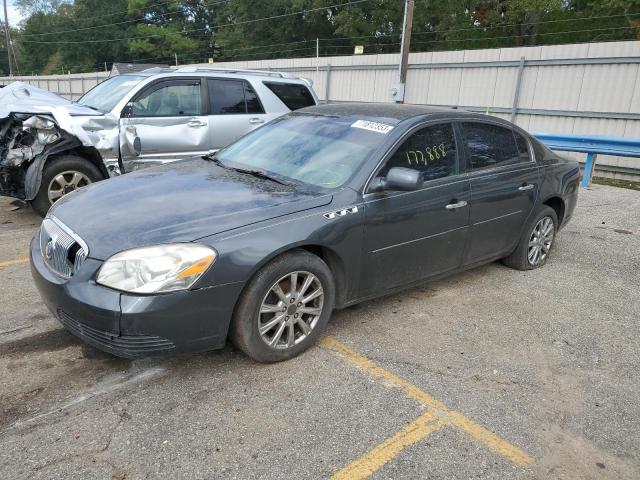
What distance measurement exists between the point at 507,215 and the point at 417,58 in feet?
38.5

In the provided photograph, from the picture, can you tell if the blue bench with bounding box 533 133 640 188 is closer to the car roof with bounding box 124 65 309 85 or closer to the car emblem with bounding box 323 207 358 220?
the car roof with bounding box 124 65 309 85

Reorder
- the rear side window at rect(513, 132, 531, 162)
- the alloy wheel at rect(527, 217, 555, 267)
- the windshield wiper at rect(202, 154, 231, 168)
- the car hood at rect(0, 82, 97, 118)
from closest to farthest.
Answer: the windshield wiper at rect(202, 154, 231, 168) → the rear side window at rect(513, 132, 531, 162) → the alloy wheel at rect(527, 217, 555, 267) → the car hood at rect(0, 82, 97, 118)

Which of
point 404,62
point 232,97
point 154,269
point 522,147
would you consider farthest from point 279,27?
point 154,269

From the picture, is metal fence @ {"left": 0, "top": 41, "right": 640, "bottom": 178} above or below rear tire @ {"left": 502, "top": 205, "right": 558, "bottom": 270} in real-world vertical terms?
above

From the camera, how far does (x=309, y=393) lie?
3.01m

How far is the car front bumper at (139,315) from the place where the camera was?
2693mm

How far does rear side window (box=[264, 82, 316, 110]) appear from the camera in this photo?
7547mm

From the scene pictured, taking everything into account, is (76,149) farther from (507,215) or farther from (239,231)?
(507,215)

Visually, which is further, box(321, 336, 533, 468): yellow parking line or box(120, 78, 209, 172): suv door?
box(120, 78, 209, 172): suv door

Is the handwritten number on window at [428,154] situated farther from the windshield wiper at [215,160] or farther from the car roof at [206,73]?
the car roof at [206,73]

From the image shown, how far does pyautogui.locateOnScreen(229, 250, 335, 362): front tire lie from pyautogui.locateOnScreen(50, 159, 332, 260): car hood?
33cm

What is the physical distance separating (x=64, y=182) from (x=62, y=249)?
3280 mm

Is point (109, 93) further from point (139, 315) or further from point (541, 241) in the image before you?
point (541, 241)

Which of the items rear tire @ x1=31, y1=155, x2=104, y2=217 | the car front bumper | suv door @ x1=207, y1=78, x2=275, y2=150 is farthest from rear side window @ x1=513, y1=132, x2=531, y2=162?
rear tire @ x1=31, y1=155, x2=104, y2=217
